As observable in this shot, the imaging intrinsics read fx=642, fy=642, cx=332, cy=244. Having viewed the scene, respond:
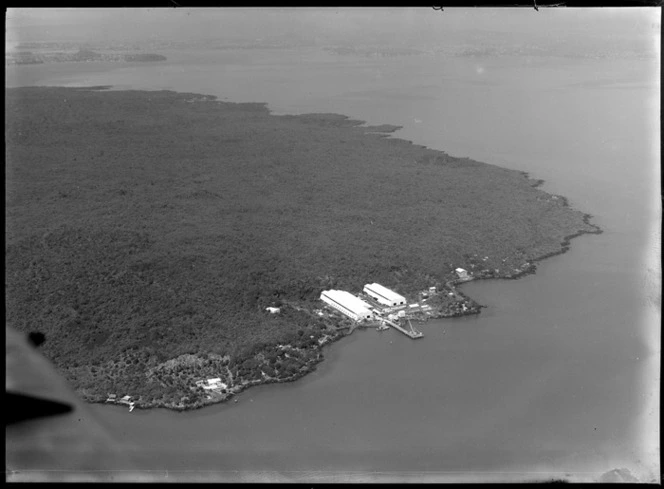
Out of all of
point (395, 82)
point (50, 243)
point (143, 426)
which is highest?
point (395, 82)

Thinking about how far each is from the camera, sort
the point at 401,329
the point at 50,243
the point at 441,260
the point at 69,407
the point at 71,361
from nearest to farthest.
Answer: the point at 69,407 < the point at 71,361 < the point at 401,329 < the point at 50,243 < the point at 441,260

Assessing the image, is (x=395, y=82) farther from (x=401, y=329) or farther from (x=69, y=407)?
(x=69, y=407)

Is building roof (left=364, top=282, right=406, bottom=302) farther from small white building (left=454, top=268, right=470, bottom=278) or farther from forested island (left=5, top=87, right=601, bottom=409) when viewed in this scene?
small white building (left=454, top=268, right=470, bottom=278)

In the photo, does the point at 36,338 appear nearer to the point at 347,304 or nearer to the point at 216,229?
the point at 347,304

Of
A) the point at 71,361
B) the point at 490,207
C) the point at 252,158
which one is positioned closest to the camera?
the point at 71,361

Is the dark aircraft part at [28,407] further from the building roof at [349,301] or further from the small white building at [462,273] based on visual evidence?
the small white building at [462,273]

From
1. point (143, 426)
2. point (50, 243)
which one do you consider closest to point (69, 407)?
point (143, 426)

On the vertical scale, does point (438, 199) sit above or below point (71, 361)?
above
